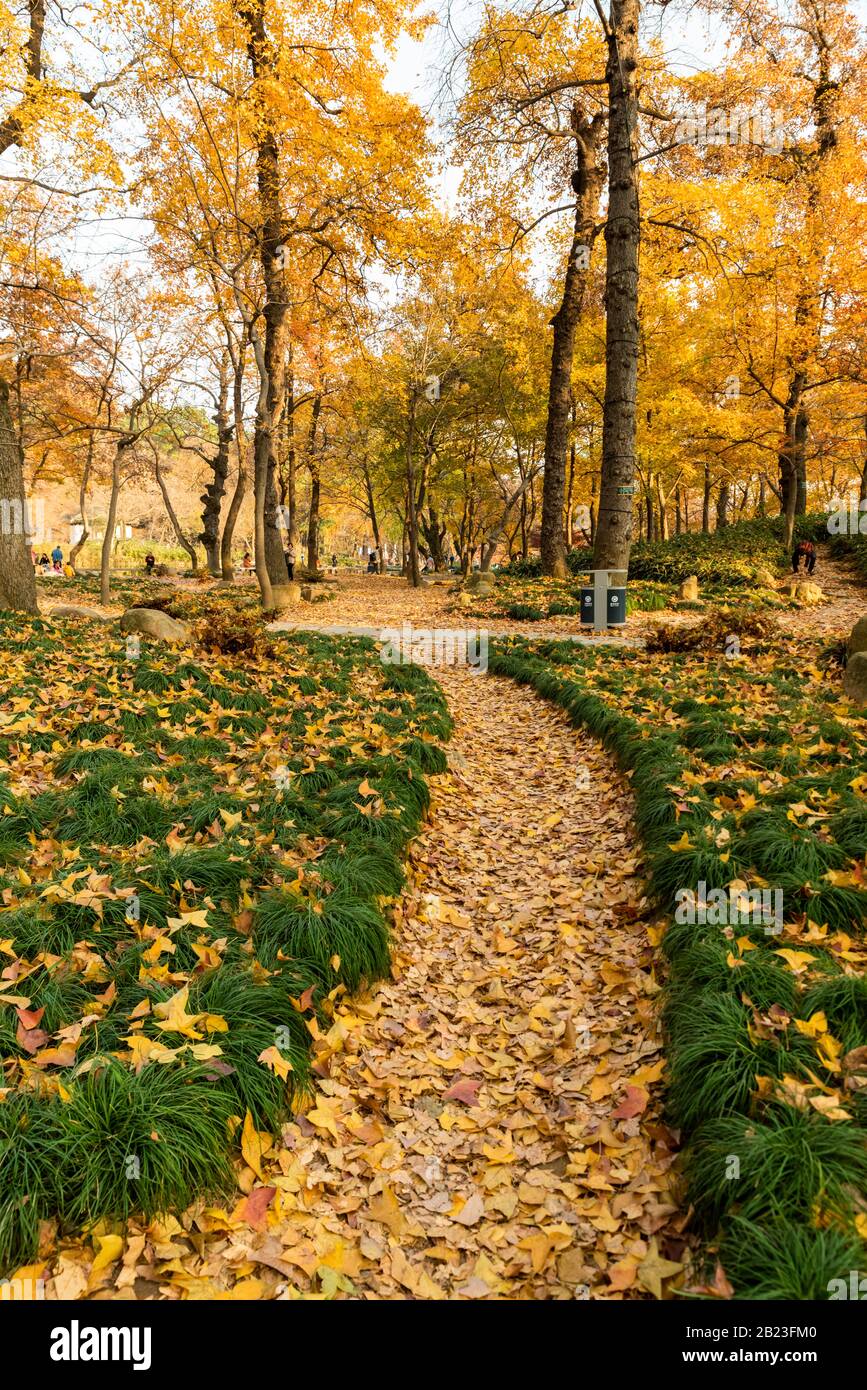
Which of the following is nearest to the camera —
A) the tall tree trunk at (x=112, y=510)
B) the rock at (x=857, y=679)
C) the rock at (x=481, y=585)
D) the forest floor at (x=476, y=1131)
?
the forest floor at (x=476, y=1131)

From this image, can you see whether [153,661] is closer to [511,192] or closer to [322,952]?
[322,952]

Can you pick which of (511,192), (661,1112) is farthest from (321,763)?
(511,192)

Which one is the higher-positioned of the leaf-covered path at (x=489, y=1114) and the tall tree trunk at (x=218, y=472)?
the tall tree trunk at (x=218, y=472)

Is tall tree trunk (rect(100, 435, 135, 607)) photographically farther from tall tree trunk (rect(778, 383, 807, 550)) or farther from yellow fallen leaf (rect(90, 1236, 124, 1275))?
tall tree trunk (rect(778, 383, 807, 550))

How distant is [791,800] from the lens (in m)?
4.23

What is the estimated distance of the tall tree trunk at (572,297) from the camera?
14398 millimetres

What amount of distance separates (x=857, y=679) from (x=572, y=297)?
40.3 feet

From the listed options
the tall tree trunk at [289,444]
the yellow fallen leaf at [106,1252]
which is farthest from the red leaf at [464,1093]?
the tall tree trunk at [289,444]

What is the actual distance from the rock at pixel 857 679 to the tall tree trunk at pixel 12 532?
36.8 ft

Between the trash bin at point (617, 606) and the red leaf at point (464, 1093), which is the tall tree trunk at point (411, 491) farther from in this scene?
the red leaf at point (464, 1093)

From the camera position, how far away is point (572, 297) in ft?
49.3

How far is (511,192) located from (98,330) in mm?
10466

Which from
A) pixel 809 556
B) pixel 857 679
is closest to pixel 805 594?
pixel 809 556

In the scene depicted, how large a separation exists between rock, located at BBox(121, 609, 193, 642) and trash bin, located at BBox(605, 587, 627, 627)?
20.3 feet
